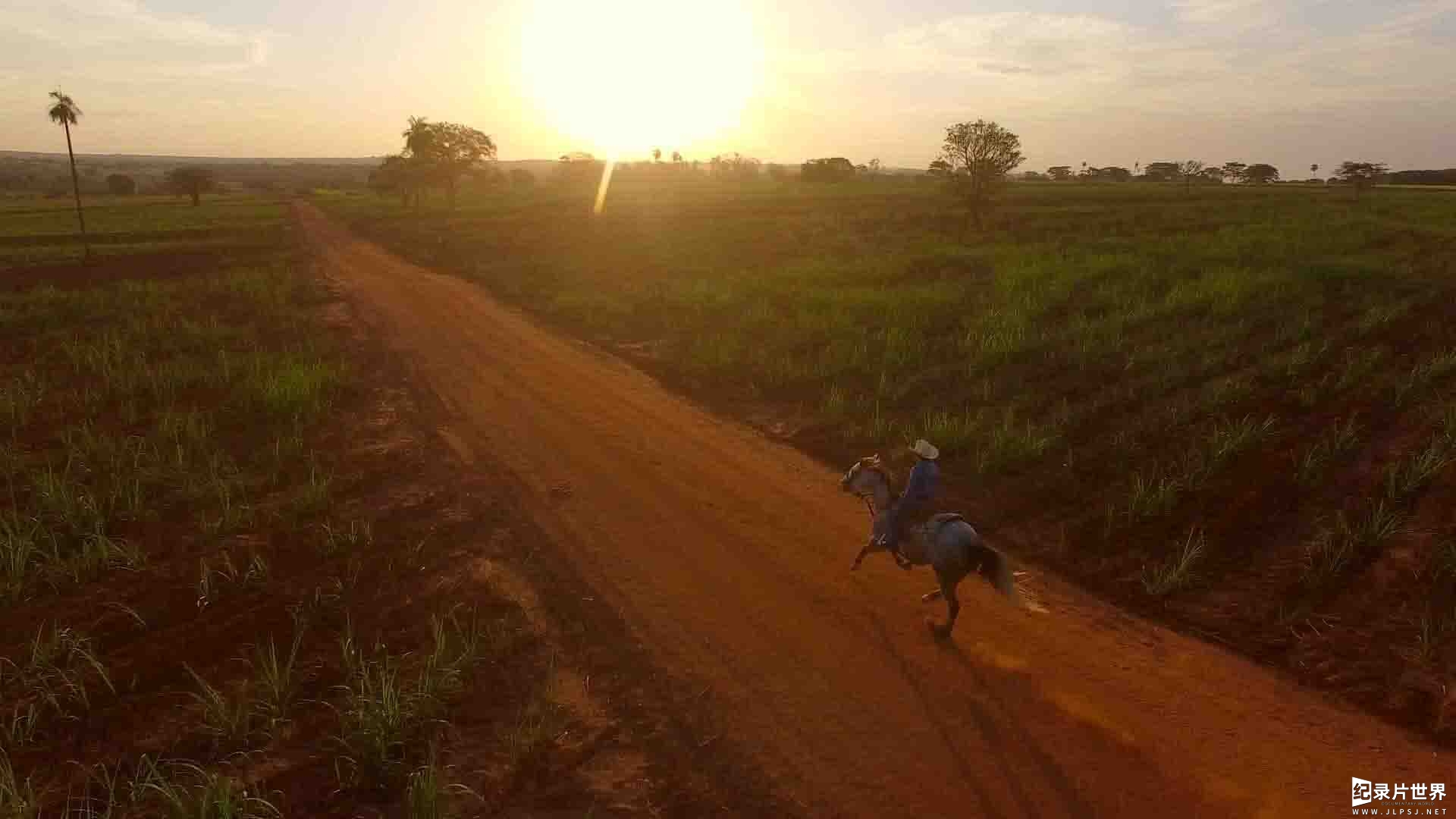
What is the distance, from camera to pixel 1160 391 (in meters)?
12.2

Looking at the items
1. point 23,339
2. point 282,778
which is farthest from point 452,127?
point 282,778

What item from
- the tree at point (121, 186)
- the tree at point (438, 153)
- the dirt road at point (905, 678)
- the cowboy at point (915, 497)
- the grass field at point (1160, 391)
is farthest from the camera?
the tree at point (121, 186)

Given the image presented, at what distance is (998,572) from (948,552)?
1.46ft

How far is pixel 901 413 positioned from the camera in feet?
41.0

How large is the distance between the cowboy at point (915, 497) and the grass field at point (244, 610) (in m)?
3.37

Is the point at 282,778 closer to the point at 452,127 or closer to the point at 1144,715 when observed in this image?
the point at 1144,715

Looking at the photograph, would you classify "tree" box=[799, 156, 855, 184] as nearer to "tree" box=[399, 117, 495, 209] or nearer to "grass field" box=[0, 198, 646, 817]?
"tree" box=[399, 117, 495, 209]

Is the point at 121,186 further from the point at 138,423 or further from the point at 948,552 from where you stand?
the point at 948,552

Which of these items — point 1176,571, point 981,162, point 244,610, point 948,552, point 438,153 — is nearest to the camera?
point 948,552

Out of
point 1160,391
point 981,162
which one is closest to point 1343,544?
point 1160,391

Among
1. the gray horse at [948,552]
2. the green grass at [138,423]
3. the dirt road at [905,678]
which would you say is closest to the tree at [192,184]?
the green grass at [138,423]

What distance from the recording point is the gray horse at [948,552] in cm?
622

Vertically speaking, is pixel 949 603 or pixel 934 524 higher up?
pixel 934 524

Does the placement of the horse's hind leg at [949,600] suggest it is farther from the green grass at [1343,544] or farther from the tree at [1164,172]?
the tree at [1164,172]
